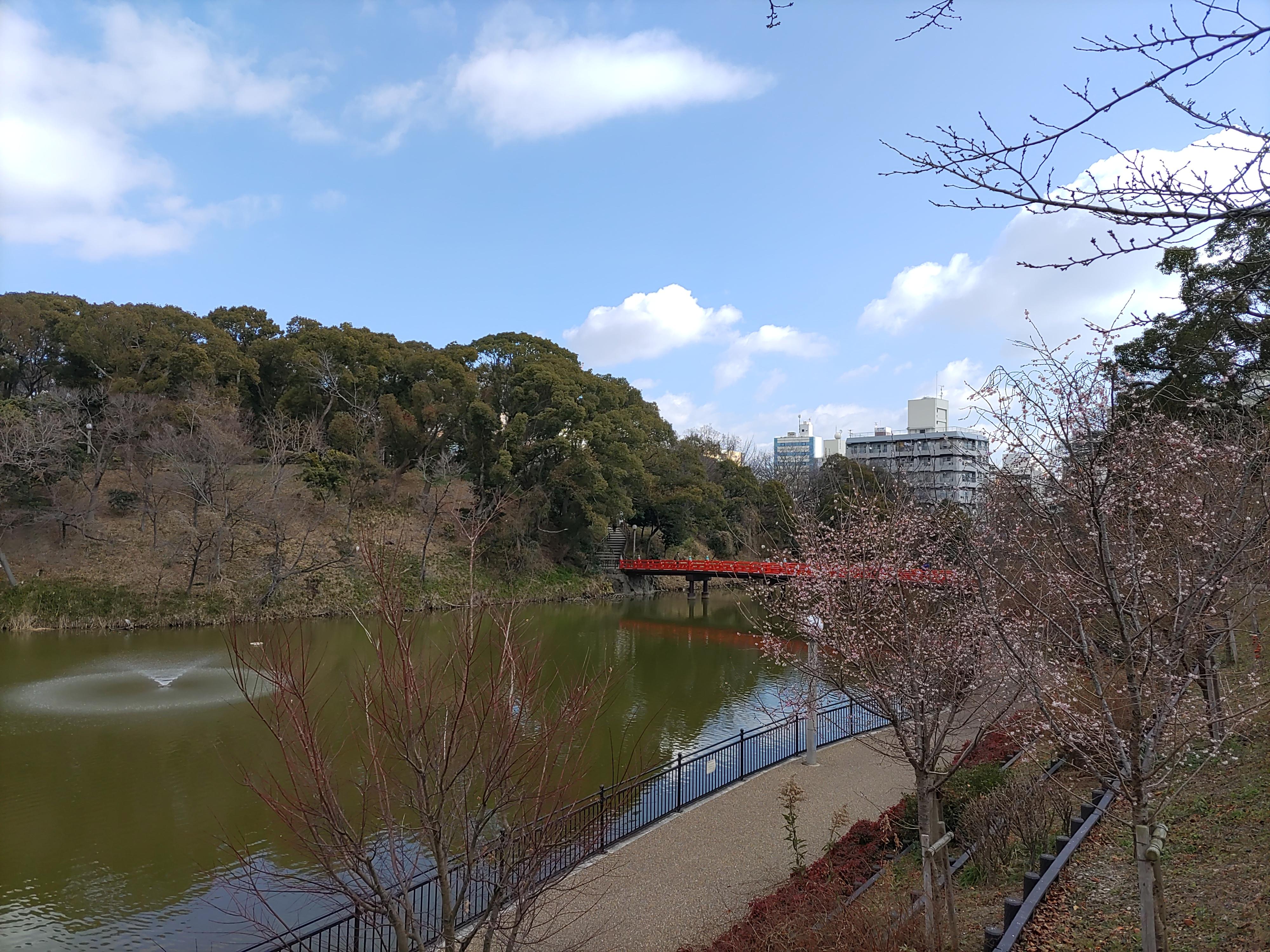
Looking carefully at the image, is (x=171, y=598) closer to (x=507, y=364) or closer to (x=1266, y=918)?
(x=507, y=364)

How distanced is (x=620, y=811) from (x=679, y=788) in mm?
799

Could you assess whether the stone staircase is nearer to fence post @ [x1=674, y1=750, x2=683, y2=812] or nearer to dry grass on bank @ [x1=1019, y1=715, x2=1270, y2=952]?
fence post @ [x1=674, y1=750, x2=683, y2=812]

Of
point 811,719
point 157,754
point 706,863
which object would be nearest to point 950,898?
point 706,863

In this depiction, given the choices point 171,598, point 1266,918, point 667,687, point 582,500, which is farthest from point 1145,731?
point 582,500

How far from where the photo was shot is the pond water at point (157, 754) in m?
7.55

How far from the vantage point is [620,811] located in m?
9.55

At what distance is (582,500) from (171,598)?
54.2 ft

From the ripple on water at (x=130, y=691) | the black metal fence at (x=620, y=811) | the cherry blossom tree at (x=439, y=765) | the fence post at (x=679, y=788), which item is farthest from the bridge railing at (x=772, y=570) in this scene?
the ripple on water at (x=130, y=691)

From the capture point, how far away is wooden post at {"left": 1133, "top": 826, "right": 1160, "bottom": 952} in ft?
12.1

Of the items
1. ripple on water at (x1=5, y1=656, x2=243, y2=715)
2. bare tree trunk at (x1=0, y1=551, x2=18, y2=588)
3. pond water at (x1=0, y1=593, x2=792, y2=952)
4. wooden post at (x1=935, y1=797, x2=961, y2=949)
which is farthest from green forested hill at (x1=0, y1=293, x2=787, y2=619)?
wooden post at (x1=935, y1=797, x2=961, y2=949)

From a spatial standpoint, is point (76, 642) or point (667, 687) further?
point (76, 642)

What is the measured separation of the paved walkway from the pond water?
139 centimetres

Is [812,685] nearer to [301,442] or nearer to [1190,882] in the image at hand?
[1190,882]

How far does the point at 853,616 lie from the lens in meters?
7.24
